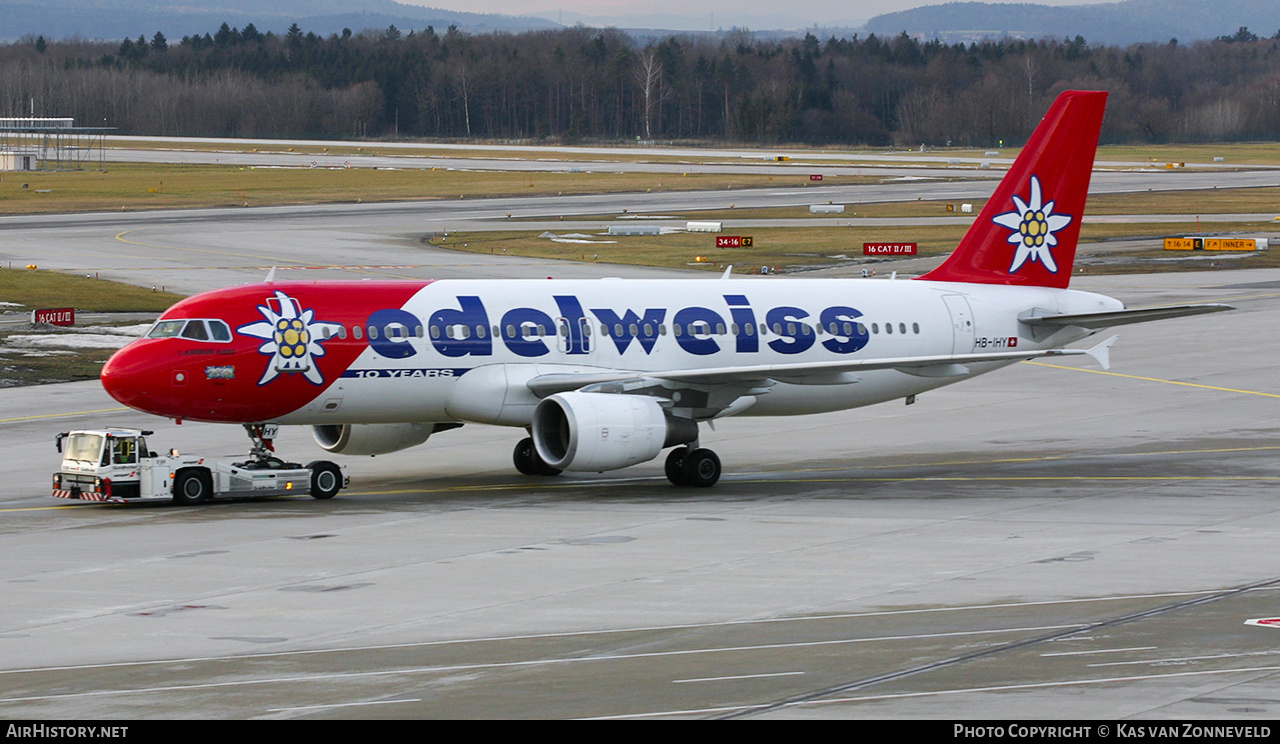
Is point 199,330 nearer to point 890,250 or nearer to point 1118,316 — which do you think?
point 1118,316

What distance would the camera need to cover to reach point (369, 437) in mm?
36031

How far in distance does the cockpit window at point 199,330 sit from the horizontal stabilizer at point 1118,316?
65.4ft

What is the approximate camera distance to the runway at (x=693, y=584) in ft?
57.4

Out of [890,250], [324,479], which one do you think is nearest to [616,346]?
[324,479]

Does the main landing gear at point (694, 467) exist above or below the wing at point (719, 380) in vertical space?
below

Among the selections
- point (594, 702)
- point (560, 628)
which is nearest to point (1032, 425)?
point (560, 628)

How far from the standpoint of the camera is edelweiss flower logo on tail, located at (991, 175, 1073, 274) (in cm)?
4097

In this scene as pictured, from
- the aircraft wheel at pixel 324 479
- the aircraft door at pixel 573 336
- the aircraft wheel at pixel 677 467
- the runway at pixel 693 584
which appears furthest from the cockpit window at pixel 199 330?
the aircraft wheel at pixel 677 467

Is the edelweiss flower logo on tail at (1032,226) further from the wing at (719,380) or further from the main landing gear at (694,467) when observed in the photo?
the main landing gear at (694,467)

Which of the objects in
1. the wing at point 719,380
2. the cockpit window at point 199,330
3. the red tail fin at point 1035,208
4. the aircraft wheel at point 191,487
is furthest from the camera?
the red tail fin at point 1035,208

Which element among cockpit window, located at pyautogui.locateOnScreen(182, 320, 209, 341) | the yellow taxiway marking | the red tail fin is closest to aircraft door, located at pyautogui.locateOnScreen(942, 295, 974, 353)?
the red tail fin

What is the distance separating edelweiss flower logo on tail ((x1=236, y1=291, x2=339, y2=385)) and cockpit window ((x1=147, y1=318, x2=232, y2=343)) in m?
0.33

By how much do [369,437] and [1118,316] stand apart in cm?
1807

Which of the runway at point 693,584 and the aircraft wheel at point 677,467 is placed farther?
the aircraft wheel at point 677,467
